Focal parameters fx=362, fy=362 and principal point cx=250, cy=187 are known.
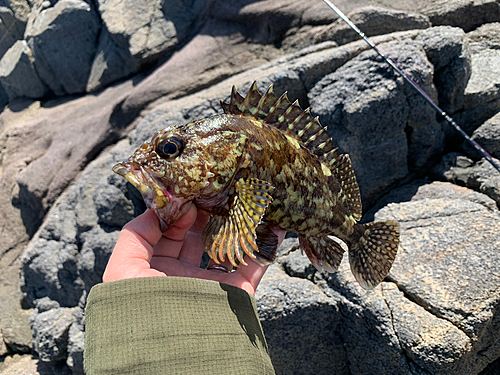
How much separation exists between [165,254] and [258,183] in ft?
2.57

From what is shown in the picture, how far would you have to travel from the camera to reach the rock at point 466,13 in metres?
6.27

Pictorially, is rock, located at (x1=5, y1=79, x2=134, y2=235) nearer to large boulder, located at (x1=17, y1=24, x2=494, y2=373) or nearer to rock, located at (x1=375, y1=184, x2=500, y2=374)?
large boulder, located at (x1=17, y1=24, x2=494, y2=373)

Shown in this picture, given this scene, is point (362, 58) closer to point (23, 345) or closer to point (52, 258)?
point (52, 258)

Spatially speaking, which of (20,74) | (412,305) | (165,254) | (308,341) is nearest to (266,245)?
(165,254)

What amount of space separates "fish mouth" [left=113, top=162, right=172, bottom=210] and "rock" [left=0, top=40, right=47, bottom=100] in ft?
30.3

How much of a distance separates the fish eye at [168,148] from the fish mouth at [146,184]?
0.13m

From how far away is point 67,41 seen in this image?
28.7 feet

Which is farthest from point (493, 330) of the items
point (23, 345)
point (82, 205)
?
point (23, 345)

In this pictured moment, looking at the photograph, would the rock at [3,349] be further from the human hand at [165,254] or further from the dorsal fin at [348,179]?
the dorsal fin at [348,179]

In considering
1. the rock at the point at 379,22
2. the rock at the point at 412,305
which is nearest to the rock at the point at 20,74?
the rock at the point at 379,22

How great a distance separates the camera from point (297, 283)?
4207mm

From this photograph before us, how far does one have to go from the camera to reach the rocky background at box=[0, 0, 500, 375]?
375 centimetres

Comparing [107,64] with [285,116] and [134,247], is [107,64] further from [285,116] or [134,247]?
[134,247]

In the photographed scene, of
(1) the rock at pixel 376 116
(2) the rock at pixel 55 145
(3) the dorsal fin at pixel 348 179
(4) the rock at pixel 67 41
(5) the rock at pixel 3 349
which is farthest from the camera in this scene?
(4) the rock at pixel 67 41
